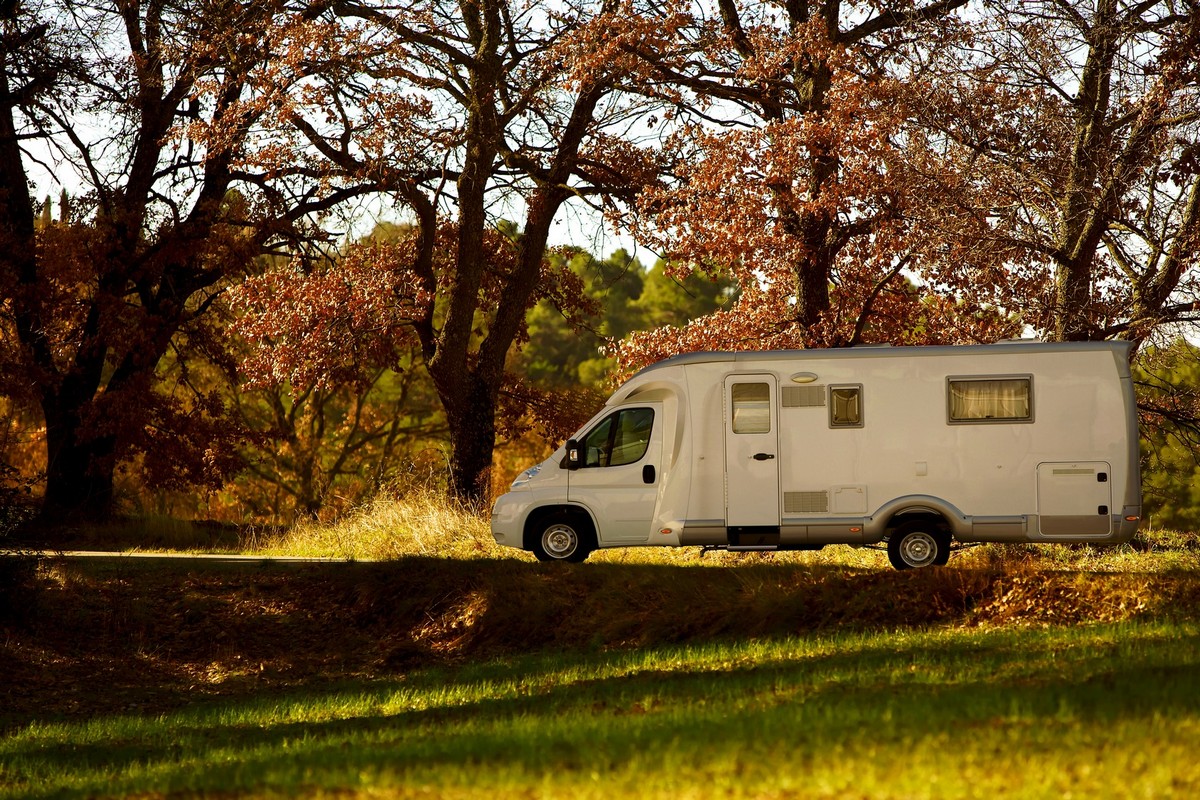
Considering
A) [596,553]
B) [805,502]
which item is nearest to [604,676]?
[805,502]

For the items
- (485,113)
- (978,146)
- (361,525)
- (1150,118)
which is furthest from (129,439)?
(1150,118)

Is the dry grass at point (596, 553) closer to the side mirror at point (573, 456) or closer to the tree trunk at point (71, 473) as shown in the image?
the side mirror at point (573, 456)

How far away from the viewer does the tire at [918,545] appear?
1371 cm

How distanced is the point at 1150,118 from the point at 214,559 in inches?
528

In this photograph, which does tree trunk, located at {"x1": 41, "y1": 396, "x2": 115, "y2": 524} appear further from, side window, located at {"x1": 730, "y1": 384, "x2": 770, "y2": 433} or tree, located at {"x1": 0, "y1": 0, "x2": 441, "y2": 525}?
side window, located at {"x1": 730, "y1": 384, "x2": 770, "y2": 433}

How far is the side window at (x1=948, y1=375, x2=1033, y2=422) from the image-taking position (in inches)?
525

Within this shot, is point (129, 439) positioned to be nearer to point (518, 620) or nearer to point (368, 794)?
point (518, 620)

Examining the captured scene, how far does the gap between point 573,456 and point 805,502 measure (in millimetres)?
2636

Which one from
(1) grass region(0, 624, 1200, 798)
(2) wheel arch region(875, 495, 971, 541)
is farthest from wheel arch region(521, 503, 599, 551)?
(2) wheel arch region(875, 495, 971, 541)

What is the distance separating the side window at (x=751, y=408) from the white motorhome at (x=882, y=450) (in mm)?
15

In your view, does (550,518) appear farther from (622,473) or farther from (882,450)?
(882,450)

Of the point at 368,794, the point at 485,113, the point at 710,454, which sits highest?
the point at 485,113

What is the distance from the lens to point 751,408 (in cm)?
1380

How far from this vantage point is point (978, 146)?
16.3 m
